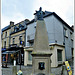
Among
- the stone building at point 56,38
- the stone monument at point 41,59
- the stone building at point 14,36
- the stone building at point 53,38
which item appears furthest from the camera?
the stone building at point 14,36

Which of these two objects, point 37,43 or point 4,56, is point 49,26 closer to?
point 37,43

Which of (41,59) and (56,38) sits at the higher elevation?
(56,38)

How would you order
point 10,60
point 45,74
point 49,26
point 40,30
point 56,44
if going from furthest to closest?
1. point 10,60
2. point 49,26
3. point 56,44
4. point 40,30
5. point 45,74

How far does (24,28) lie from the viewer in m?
19.6

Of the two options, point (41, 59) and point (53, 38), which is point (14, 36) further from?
point (41, 59)

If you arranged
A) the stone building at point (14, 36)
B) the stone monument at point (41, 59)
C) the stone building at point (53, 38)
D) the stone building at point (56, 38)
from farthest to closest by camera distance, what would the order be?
the stone building at point (14, 36)
the stone building at point (53, 38)
the stone building at point (56, 38)
the stone monument at point (41, 59)

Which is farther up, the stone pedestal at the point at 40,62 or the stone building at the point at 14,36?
the stone building at the point at 14,36

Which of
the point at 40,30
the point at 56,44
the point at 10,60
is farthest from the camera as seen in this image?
the point at 10,60

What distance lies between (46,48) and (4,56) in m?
18.4

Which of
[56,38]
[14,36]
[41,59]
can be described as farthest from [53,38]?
[14,36]

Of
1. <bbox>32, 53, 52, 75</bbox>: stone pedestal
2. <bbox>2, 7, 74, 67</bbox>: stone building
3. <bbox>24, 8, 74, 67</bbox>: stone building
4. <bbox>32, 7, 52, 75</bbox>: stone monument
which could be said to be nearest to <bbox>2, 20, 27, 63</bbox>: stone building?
<bbox>2, 7, 74, 67</bbox>: stone building

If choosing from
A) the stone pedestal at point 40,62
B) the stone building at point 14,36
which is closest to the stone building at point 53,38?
the stone building at point 14,36

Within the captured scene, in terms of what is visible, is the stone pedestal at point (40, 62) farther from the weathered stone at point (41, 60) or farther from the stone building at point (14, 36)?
the stone building at point (14, 36)

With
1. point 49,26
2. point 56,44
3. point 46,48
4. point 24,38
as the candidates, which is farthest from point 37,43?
point 24,38
